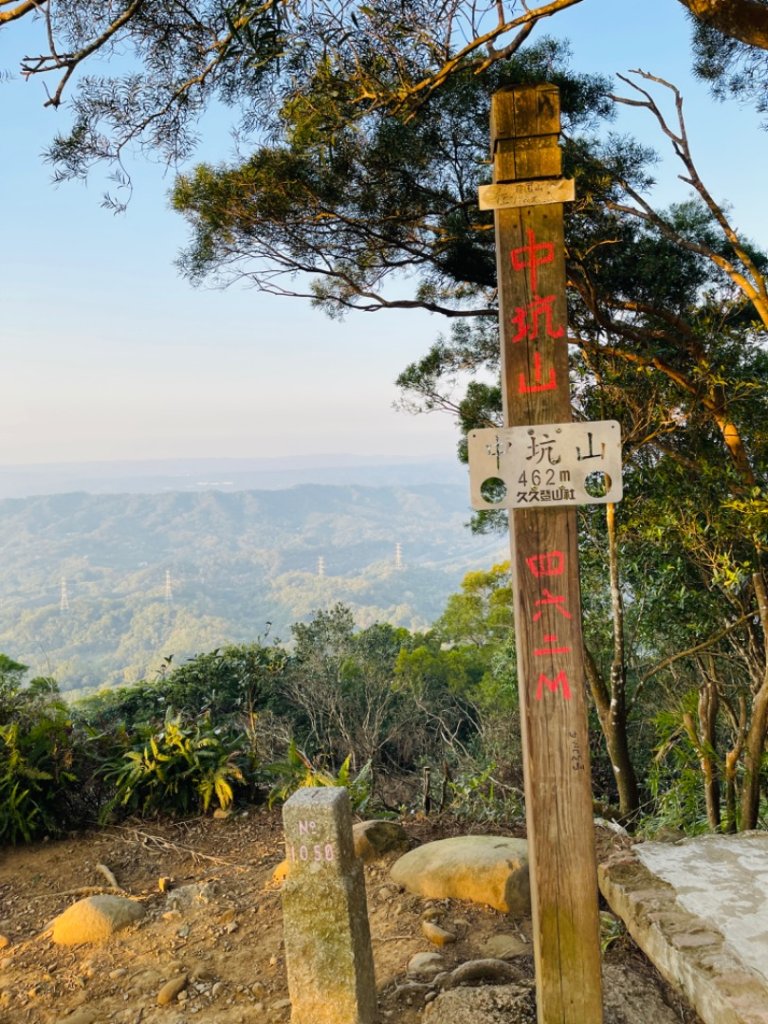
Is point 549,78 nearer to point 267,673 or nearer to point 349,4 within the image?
point 349,4

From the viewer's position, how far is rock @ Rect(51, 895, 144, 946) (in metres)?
3.15

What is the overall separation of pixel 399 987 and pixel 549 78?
18.1 feet

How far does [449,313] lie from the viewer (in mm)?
6379

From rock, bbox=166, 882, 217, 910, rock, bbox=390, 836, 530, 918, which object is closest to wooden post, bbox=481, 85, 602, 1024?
rock, bbox=390, 836, 530, 918

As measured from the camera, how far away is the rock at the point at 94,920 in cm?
315

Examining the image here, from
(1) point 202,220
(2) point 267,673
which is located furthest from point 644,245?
(2) point 267,673

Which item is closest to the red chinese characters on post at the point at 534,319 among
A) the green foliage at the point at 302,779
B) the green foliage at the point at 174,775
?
the green foliage at the point at 302,779

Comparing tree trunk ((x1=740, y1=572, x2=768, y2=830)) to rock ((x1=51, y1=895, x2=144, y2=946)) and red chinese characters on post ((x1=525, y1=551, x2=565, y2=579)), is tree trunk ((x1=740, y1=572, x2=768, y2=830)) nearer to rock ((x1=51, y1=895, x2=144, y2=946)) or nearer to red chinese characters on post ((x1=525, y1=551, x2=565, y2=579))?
red chinese characters on post ((x1=525, y1=551, x2=565, y2=579))

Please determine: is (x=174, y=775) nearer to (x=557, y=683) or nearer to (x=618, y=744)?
(x=618, y=744)

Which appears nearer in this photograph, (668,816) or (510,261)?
(510,261)

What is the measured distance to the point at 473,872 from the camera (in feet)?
10.6

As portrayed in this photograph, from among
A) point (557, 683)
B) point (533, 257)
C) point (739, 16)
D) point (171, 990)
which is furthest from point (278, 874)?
point (739, 16)

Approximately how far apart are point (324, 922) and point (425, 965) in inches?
25.0

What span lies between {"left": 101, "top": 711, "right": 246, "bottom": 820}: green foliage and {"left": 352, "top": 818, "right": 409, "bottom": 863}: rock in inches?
45.7
